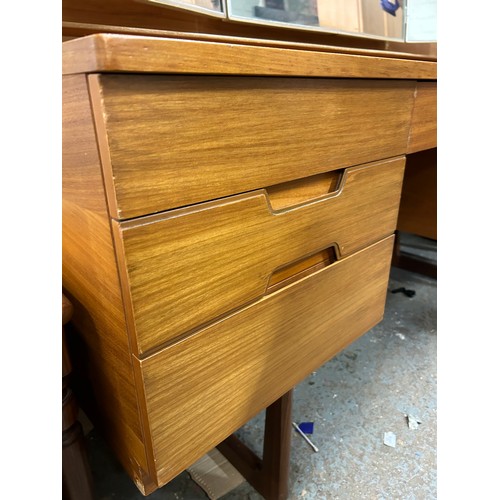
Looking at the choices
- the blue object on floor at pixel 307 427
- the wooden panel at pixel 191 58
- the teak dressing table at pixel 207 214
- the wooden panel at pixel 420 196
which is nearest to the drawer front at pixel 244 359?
the teak dressing table at pixel 207 214

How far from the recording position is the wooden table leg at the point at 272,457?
65cm

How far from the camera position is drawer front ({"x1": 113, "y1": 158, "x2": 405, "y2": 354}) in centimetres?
33

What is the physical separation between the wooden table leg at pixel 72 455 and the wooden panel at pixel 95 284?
0.10 ft

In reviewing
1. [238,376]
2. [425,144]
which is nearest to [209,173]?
[238,376]

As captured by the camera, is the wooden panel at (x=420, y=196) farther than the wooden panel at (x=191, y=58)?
Yes

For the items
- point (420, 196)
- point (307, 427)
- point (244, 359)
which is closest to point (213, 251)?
point (244, 359)

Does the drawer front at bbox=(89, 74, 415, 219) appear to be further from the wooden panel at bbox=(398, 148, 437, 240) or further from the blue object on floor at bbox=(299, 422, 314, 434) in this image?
the wooden panel at bbox=(398, 148, 437, 240)

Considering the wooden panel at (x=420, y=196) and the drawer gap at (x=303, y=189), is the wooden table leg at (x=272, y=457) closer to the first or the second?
the drawer gap at (x=303, y=189)

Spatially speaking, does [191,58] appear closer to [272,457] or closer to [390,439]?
[272,457]

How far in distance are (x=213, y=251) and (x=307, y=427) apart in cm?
66

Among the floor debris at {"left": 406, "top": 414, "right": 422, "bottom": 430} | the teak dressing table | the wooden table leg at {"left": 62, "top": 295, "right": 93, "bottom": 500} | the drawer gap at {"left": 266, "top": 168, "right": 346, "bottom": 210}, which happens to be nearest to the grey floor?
the floor debris at {"left": 406, "top": 414, "right": 422, "bottom": 430}

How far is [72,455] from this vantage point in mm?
508

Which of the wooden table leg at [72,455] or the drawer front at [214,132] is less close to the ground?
the drawer front at [214,132]

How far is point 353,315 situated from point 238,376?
251 millimetres
